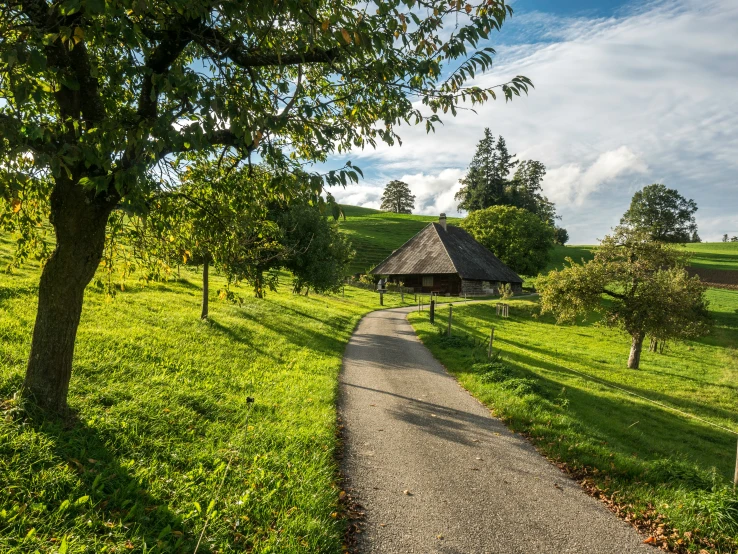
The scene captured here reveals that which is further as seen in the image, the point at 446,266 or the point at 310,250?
the point at 446,266

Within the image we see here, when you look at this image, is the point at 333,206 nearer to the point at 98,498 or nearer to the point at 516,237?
the point at 98,498

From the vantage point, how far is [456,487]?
555cm

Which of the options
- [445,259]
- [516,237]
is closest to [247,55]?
[445,259]

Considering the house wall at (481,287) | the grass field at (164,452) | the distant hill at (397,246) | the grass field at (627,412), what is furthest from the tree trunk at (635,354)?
the distant hill at (397,246)

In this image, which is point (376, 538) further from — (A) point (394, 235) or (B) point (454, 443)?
(A) point (394, 235)

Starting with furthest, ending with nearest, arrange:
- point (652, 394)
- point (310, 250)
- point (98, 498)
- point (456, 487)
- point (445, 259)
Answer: point (445, 259), point (310, 250), point (652, 394), point (456, 487), point (98, 498)

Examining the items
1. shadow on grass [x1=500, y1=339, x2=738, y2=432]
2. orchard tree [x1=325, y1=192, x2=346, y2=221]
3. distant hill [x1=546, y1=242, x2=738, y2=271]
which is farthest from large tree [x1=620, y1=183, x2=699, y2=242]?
orchard tree [x1=325, y1=192, x2=346, y2=221]

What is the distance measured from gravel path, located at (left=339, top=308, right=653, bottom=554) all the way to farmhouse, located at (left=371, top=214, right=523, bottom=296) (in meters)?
34.3

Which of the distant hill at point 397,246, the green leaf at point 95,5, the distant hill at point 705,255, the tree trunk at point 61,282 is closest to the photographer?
the green leaf at point 95,5

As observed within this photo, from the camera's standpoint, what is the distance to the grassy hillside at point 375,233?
65.4 metres

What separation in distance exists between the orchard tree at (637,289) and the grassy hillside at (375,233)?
121 feet

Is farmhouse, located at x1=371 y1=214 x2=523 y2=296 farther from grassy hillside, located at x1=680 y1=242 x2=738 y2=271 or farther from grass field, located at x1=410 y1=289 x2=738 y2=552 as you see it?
grassy hillside, located at x1=680 y1=242 x2=738 y2=271

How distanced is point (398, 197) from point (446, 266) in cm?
8302

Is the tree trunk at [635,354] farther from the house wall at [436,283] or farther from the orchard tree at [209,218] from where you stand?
the house wall at [436,283]
